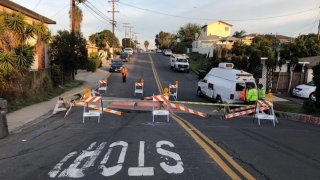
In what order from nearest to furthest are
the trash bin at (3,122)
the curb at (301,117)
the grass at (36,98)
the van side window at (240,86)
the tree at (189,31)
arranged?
the trash bin at (3,122)
the curb at (301,117)
the grass at (36,98)
the van side window at (240,86)
the tree at (189,31)

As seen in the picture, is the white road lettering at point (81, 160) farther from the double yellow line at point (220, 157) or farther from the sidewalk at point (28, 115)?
the sidewalk at point (28, 115)

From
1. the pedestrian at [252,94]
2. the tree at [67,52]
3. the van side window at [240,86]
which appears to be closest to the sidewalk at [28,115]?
the pedestrian at [252,94]

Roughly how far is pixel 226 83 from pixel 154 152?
14.5 m

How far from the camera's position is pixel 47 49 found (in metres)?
32.1

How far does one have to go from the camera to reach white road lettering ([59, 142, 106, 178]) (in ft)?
23.4

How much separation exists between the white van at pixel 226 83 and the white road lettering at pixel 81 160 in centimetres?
1304

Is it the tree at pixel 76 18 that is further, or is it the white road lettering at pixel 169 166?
the tree at pixel 76 18

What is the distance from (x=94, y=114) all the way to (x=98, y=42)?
69990 millimetres

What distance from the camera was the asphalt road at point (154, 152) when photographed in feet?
23.8

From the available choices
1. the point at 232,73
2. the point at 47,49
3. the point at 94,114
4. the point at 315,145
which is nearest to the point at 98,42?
the point at 47,49

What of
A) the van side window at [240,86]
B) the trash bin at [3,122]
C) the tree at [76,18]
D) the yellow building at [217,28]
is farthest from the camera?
the yellow building at [217,28]

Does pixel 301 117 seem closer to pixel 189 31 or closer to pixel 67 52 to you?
pixel 67 52

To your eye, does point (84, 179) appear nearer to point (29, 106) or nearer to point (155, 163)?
point (155, 163)

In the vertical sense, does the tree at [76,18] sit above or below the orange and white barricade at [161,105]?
above
